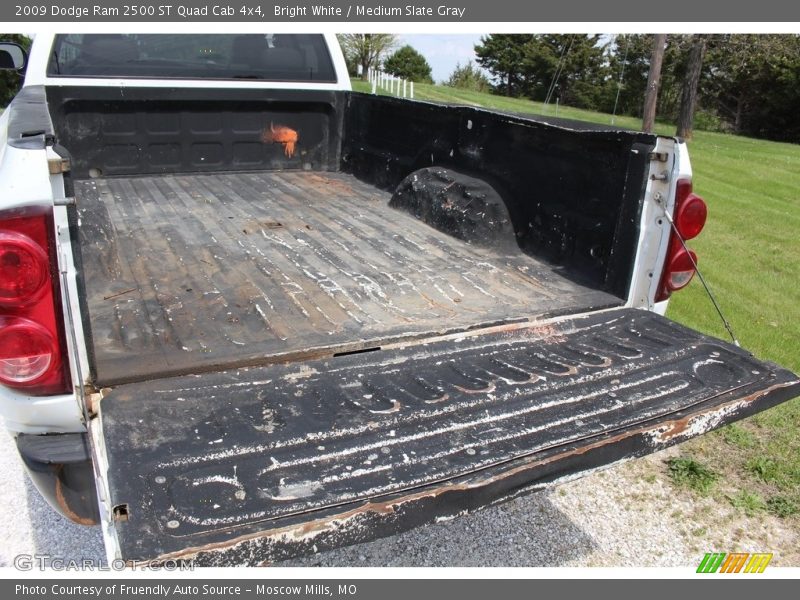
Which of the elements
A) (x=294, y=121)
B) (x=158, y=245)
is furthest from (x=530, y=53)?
(x=158, y=245)

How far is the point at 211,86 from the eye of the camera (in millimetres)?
4762

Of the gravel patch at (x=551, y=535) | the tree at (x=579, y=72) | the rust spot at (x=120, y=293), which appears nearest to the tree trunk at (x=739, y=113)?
the tree at (x=579, y=72)

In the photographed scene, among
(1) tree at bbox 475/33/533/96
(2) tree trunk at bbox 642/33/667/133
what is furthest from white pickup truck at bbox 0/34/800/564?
(1) tree at bbox 475/33/533/96

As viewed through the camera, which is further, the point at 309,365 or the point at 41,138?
the point at 309,365

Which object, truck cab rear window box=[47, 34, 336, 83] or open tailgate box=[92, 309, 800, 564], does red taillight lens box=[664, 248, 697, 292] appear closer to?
open tailgate box=[92, 309, 800, 564]

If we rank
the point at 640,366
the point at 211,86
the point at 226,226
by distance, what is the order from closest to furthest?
the point at 640,366 → the point at 226,226 → the point at 211,86

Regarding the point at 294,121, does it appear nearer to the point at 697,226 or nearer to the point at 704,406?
the point at 697,226

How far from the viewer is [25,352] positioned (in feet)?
5.77

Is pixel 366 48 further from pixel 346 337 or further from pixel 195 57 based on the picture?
pixel 346 337

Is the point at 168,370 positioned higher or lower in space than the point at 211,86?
lower

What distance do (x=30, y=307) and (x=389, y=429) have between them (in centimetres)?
100

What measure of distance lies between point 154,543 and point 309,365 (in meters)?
0.85

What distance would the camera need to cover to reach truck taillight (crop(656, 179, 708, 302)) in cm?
258

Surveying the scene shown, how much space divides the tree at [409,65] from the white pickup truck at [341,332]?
29031mm
